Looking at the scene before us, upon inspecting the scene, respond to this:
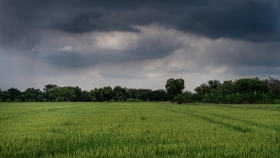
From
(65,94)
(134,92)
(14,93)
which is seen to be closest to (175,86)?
(134,92)

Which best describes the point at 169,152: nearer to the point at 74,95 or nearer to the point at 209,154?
the point at 209,154

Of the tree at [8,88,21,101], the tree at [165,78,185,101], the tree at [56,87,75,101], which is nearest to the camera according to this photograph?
the tree at [165,78,185,101]

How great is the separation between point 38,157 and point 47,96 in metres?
113

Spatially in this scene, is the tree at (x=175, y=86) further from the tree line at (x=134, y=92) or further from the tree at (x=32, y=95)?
the tree at (x=32, y=95)

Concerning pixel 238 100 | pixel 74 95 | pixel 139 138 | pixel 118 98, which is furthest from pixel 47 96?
pixel 139 138

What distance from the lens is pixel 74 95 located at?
→ 112m

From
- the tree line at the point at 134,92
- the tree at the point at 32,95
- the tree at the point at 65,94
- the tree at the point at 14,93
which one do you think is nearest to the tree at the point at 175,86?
the tree line at the point at 134,92

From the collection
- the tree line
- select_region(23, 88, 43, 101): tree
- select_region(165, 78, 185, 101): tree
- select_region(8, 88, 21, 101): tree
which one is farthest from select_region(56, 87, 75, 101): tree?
select_region(165, 78, 185, 101): tree

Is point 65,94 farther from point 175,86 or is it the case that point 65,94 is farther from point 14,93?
point 175,86

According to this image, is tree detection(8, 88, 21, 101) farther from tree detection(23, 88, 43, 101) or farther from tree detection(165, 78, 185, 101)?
tree detection(165, 78, 185, 101)

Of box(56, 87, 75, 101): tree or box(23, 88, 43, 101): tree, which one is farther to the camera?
box(56, 87, 75, 101): tree

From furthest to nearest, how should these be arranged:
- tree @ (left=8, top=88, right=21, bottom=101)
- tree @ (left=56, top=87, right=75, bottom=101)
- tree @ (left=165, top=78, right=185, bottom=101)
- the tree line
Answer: tree @ (left=56, top=87, right=75, bottom=101), tree @ (left=8, top=88, right=21, bottom=101), tree @ (left=165, top=78, right=185, bottom=101), the tree line

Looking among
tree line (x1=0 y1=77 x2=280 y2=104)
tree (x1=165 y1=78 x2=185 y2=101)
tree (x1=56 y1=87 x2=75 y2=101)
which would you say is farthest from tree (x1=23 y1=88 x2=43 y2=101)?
tree (x1=165 y1=78 x2=185 y2=101)

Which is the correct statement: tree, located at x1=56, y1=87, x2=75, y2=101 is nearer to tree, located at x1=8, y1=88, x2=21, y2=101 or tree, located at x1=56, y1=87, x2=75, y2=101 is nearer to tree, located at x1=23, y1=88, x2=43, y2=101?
tree, located at x1=23, y1=88, x2=43, y2=101
